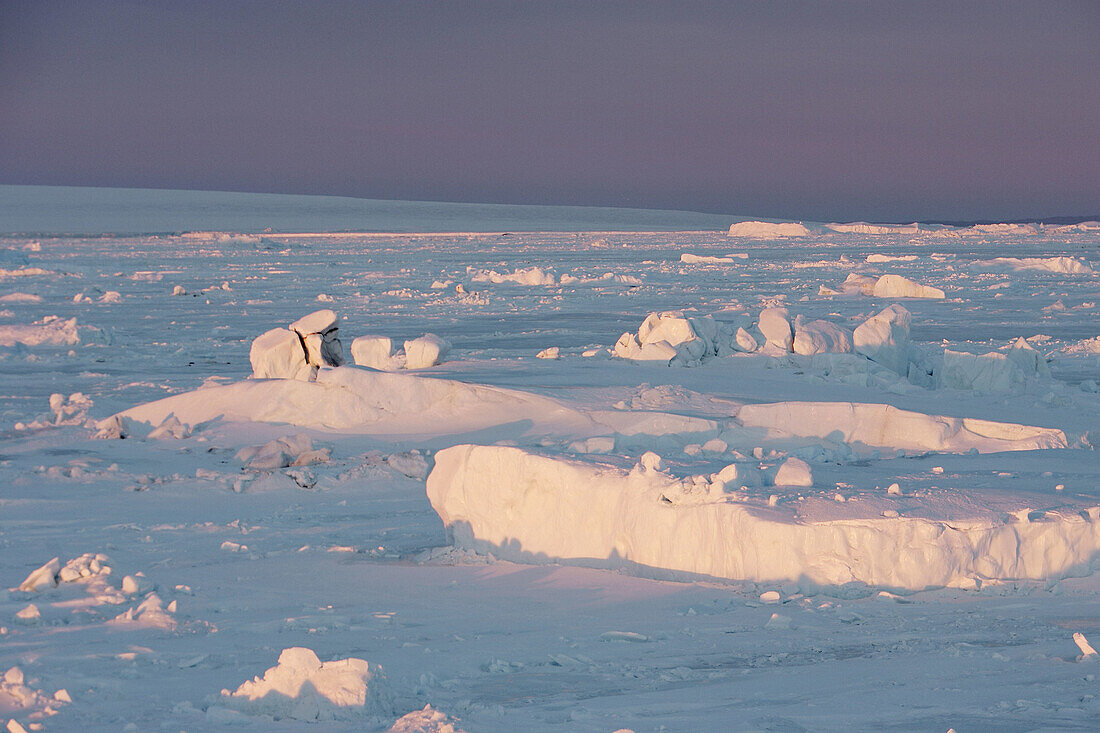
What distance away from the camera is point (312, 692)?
130 inches

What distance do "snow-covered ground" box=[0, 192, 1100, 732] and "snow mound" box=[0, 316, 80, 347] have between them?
91.4 inches

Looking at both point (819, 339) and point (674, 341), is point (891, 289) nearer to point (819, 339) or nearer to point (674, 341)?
point (819, 339)

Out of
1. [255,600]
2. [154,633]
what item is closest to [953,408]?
[255,600]

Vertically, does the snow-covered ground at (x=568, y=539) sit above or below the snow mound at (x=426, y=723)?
below

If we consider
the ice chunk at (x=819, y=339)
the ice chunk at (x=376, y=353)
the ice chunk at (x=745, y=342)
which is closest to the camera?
the ice chunk at (x=376, y=353)

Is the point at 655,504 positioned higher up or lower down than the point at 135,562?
higher up

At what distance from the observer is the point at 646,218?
102 m

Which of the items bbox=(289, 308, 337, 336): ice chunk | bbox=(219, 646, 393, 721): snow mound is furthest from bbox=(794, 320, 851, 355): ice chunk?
bbox=(219, 646, 393, 721): snow mound

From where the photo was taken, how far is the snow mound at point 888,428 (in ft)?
25.4

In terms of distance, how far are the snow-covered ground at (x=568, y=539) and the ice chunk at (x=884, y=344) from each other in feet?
0.11

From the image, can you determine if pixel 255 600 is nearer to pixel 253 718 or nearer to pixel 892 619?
pixel 253 718

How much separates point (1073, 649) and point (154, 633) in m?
3.16

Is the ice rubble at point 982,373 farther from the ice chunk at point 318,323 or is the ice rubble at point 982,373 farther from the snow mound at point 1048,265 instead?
the snow mound at point 1048,265

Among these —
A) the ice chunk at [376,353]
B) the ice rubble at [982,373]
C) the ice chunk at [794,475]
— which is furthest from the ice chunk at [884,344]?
the ice chunk at [794,475]
